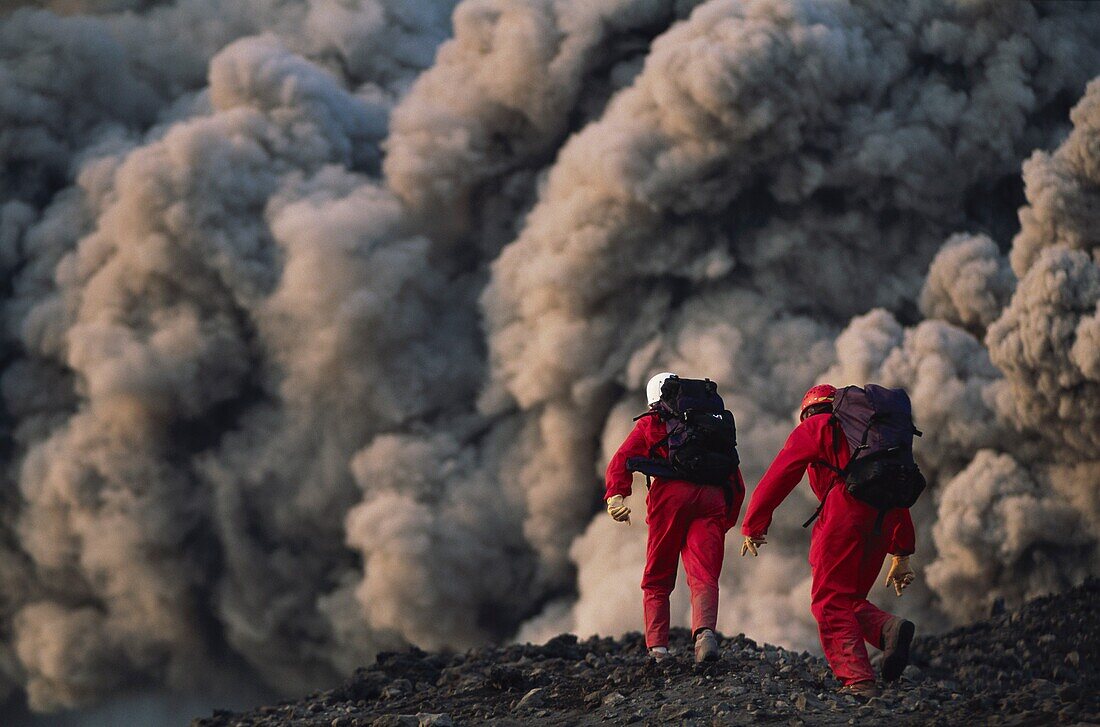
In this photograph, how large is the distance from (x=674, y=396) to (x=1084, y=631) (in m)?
6.95

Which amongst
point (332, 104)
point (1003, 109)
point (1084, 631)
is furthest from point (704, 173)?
point (1084, 631)

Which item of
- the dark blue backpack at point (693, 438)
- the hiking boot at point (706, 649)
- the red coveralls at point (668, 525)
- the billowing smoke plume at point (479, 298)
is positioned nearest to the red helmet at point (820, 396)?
the dark blue backpack at point (693, 438)

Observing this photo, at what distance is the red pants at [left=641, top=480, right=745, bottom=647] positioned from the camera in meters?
10.6

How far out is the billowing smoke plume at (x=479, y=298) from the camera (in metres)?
22.0

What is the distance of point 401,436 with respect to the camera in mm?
27781

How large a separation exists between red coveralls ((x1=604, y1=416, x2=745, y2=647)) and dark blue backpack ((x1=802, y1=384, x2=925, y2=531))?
144 centimetres

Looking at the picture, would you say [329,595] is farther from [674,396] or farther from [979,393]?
[674,396]

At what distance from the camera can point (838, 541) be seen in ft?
30.9

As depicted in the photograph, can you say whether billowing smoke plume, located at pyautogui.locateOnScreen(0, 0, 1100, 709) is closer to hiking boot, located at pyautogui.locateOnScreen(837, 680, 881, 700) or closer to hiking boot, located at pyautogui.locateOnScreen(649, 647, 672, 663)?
hiking boot, located at pyautogui.locateOnScreen(649, 647, 672, 663)

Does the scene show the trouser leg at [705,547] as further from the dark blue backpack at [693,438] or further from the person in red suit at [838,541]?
the person in red suit at [838,541]

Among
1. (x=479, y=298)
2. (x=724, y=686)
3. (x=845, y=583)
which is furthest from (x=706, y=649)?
(x=479, y=298)

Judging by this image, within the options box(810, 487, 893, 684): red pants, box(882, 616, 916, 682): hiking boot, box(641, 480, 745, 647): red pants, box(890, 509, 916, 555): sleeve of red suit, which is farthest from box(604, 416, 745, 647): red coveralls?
box(882, 616, 916, 682): hiking boot

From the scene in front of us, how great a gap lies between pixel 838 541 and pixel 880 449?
68 centimetres

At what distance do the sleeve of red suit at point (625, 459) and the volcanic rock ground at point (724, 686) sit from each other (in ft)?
4.37
